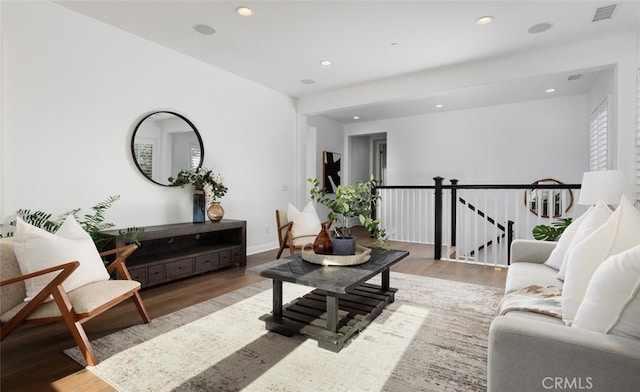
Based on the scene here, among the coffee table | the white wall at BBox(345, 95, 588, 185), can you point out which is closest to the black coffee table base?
the coffee table

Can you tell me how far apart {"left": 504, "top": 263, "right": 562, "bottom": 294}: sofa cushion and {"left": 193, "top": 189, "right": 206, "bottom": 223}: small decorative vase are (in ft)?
11.0

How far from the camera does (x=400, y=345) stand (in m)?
2.09

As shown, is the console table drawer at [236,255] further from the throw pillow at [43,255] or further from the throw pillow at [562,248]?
the throw pillow at [562,248]

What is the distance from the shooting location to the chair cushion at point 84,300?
1.87m

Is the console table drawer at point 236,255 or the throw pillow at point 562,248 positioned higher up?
the throw pillow at point 562,248

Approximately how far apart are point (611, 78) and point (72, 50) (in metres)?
6.03

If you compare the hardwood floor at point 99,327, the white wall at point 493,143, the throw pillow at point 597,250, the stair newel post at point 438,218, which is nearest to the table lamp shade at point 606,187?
the hardwood floor at point 99,327

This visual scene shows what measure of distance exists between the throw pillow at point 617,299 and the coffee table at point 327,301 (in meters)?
1.12

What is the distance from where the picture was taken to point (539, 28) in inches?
132

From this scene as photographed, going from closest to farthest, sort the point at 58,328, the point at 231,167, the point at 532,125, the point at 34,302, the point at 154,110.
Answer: the point at 34,302 < the point at 58,328 < the point at 154,110 < the point at 231,167 < the point at 532,125

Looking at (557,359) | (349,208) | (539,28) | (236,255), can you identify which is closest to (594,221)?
(557,359)

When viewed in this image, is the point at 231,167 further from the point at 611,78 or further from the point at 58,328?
the point at 611,78

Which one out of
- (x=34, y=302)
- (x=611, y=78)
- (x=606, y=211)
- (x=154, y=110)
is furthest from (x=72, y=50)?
(x=611, y=78)

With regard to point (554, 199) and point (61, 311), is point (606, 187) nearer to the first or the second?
point (554, 199)
